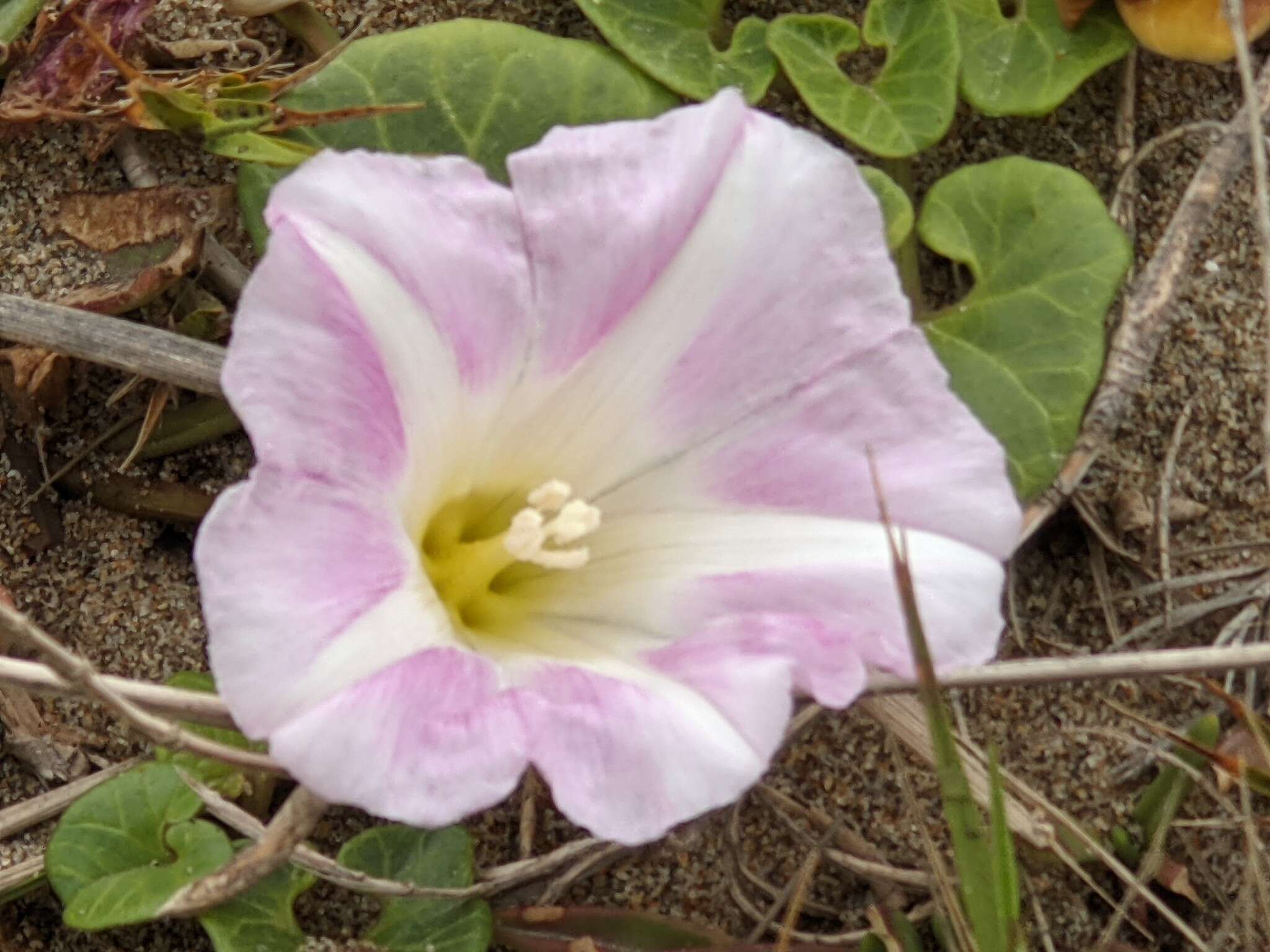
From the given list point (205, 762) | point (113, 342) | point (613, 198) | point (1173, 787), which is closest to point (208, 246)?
point (113, 342)

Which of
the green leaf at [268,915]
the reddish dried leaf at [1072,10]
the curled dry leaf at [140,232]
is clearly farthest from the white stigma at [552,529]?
the reddish dried leaf at [1072,10]

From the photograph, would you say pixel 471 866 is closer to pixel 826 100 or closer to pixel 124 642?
pixel 124 642

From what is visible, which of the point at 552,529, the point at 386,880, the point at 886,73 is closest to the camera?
the point at 552,529

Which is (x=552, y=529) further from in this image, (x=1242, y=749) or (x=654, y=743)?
(x=1242, y=749)

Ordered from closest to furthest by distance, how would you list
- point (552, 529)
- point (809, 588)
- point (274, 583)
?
point (274, 583)
point (809, 588)
point (552, 529)

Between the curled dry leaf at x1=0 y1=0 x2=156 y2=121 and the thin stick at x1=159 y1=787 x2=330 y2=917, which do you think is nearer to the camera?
the thin stick at x1=159 y1=787 x2=330 y2=917

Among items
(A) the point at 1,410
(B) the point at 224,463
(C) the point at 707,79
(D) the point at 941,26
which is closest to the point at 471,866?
(B) the point at 224,463

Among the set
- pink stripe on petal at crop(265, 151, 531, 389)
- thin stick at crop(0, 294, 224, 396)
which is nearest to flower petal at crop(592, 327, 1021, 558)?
pink stripe on petal at crop(265, 151, 531, 389)

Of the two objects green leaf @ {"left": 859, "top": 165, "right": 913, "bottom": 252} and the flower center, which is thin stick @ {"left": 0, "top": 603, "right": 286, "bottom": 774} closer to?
the flower center
